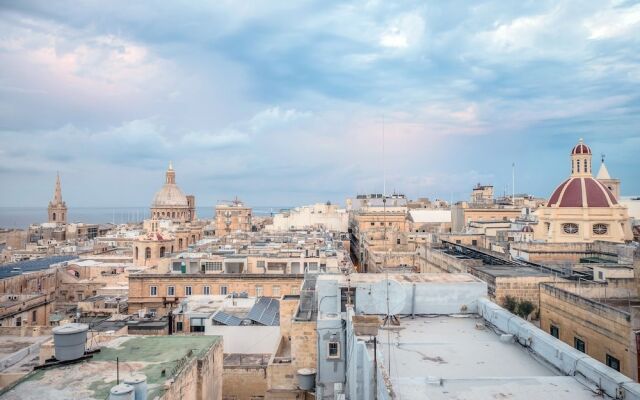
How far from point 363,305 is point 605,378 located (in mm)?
6886

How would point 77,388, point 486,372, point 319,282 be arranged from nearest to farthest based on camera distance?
1. point 486,372
2. point 77,388
3. point 319,282

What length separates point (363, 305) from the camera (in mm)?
13969

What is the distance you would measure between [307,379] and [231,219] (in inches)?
3009

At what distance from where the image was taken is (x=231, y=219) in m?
89.6

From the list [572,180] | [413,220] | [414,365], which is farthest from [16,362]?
[413,220]

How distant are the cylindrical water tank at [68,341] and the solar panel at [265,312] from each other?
37.8ft

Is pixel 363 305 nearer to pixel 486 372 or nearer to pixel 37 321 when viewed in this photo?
pixel 486 372

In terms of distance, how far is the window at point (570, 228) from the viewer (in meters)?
40.6

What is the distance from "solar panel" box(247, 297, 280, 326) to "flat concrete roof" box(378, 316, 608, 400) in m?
10.9

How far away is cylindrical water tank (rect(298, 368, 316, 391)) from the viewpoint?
48.2 feet

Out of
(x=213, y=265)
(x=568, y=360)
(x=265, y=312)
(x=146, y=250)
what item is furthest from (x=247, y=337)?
(x=146, y=250)

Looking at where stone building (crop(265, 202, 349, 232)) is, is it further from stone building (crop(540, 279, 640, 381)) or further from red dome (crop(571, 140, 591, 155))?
stone building (crop(540, 279, 640, 381))

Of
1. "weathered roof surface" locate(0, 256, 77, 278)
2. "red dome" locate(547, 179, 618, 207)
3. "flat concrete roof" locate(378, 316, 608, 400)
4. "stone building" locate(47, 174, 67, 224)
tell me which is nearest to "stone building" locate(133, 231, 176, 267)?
"weathered roof surface" locate(0, 256, 77, 278)

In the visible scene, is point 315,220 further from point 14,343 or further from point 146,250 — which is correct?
A: point 14,343
